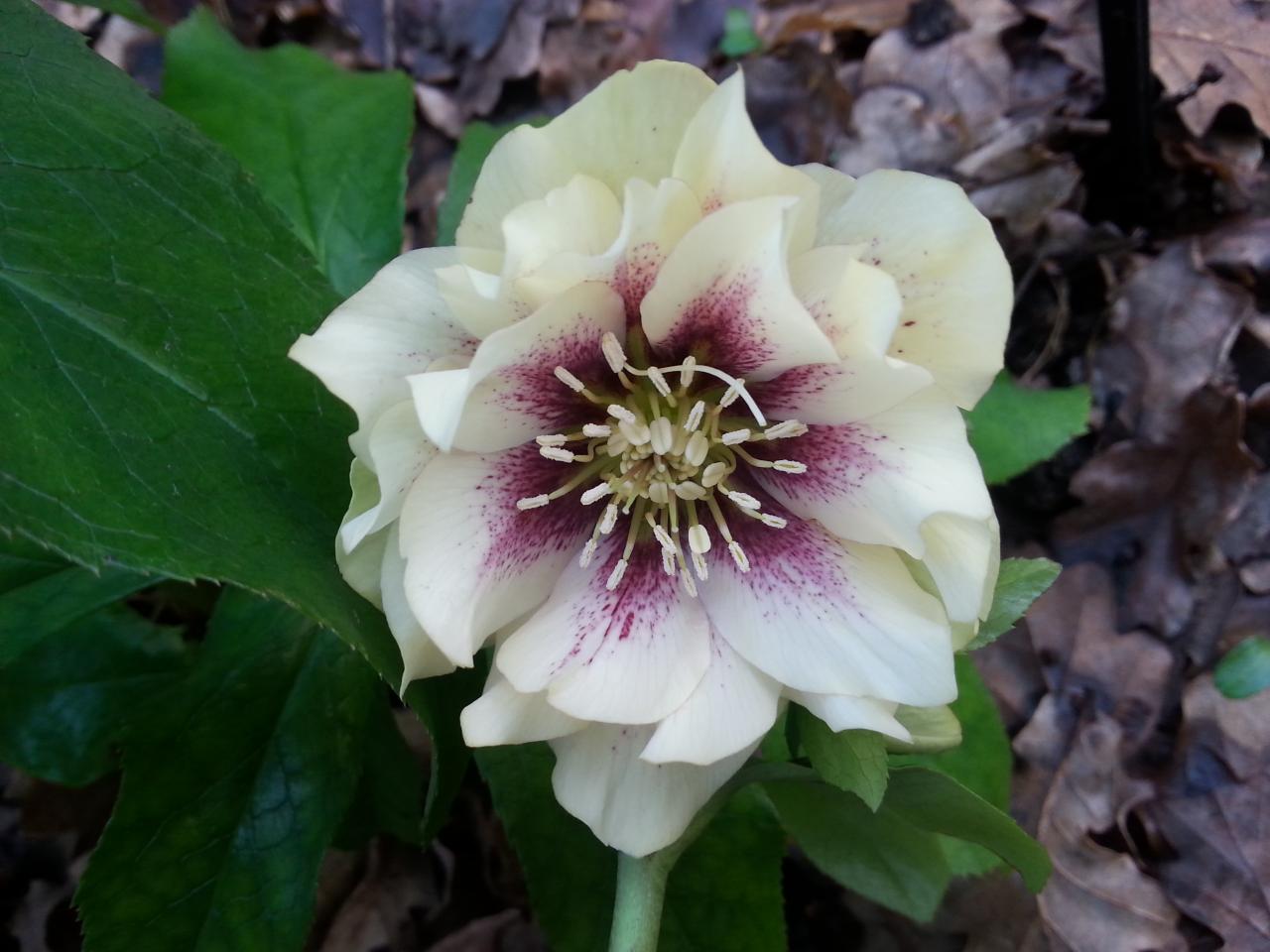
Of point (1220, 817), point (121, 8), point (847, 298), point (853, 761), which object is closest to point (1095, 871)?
point (1220, 817)

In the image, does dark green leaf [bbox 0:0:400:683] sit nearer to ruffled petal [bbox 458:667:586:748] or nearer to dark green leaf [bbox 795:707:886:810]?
ruffled petal [bbox 458:667:586:748]

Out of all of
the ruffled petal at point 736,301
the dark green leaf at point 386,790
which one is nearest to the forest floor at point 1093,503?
the dark green leaf at point 386,790

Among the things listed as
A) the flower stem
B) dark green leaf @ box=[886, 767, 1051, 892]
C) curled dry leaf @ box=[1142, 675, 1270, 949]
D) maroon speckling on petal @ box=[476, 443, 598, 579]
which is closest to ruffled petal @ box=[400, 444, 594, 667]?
maroon speckling on petal @ box=[476, 443, 598, 579]

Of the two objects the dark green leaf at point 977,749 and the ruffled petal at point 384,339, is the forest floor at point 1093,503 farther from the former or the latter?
the ruffled petal at point 384,339

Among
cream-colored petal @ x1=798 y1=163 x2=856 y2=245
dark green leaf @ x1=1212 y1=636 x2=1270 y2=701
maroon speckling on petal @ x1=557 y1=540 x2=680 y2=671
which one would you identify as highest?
cream-colored petal @ x1=798 y1=163 x2=856 y2=245

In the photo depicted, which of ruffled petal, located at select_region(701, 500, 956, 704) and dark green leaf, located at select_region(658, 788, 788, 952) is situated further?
dark green leaf, located at select_region(658, 788, 788, 952)

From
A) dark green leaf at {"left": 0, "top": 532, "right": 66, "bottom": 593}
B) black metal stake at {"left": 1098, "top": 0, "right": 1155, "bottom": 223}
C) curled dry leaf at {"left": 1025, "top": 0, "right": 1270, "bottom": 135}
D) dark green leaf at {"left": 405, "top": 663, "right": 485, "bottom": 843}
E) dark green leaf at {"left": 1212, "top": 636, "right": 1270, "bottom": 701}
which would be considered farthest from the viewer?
curled dry leaf at {"left": 1025, "top": 0, "right": 1270, "bottom": 135}
